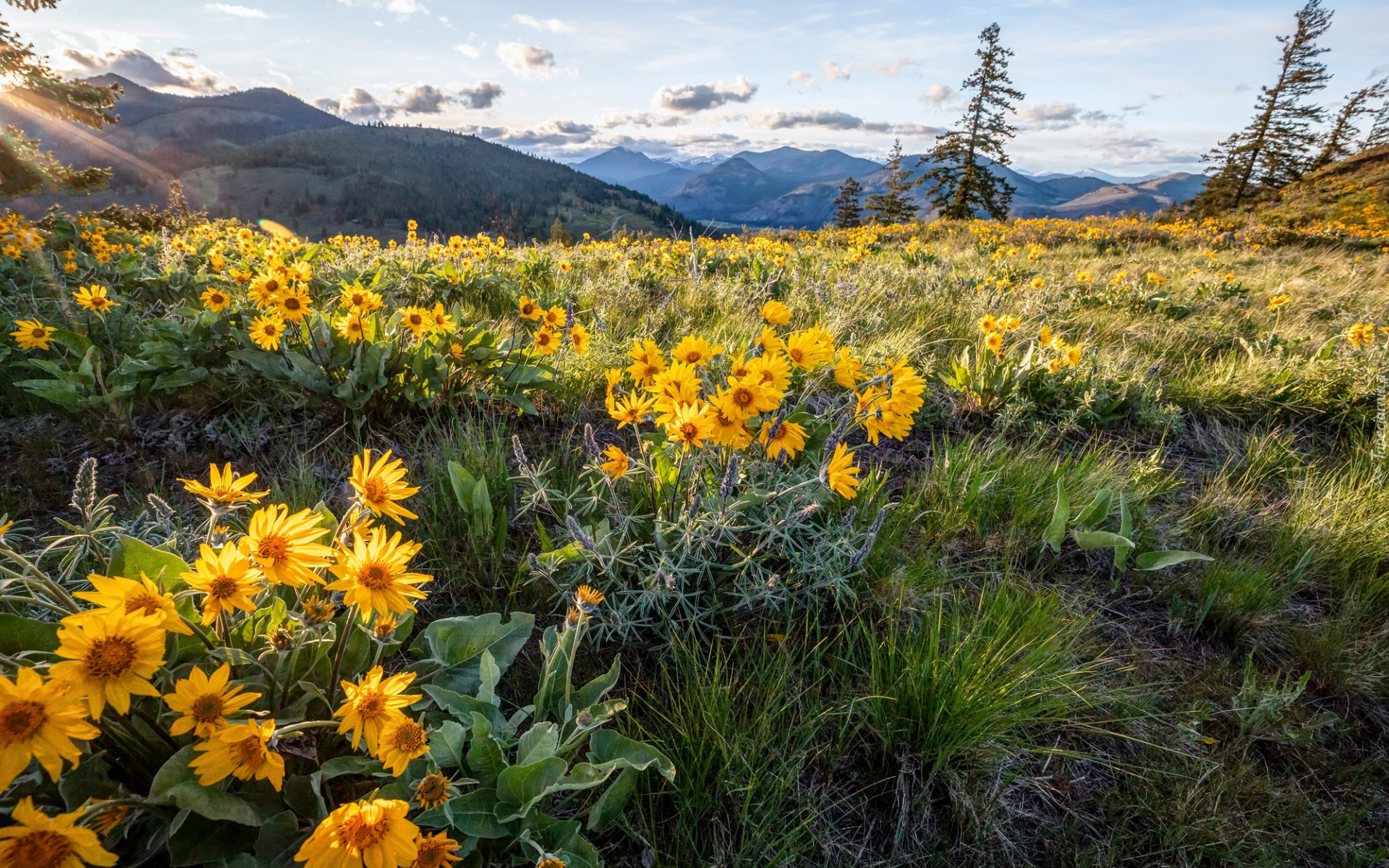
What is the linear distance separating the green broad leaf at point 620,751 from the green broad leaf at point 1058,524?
1641mm

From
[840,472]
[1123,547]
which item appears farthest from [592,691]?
[1123,547]

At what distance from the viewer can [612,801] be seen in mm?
1153

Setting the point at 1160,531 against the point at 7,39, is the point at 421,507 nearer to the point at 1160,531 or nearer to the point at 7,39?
the point at 1160,531

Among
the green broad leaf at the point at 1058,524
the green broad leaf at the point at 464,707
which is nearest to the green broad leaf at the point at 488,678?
the green broad leaf at the point at 464,707

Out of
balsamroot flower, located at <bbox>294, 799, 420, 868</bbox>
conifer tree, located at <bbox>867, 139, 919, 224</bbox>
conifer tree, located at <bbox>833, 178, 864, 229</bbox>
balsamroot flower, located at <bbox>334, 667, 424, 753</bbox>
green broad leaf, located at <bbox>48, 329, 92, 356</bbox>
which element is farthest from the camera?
conifer tree, located at <bbox>833, 178, 864, 229</bbox>

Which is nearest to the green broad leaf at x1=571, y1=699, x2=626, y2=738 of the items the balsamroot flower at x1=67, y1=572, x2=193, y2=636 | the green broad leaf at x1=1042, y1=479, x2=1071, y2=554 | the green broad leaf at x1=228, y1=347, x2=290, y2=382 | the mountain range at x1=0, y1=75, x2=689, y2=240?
the balsamroot flower at x1=67, y1=572, x2=193, y2=636

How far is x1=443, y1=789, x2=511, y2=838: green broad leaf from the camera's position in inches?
40.9

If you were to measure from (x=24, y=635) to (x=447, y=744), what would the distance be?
2.46 feet

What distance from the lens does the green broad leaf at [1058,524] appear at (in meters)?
2.06

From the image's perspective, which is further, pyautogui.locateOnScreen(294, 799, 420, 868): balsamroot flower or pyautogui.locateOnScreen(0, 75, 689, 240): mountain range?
pyautogui.locateOnScreen(0, 75, 689, 240): mountain range

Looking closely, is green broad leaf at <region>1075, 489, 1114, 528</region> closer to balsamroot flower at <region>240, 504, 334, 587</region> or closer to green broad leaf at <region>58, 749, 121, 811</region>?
balsamroot flower at <region>240, 504, 334, 587</region>

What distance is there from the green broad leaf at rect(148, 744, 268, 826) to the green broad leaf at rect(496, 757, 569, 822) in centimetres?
39

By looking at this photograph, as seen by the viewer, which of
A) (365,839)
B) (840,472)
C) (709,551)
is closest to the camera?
(365,839)

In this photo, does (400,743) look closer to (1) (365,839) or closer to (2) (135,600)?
(1) (365,839)
